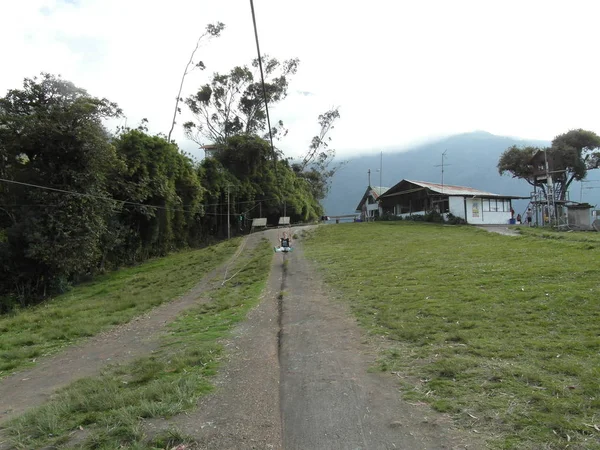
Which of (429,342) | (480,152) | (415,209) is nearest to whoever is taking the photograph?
(429,342)

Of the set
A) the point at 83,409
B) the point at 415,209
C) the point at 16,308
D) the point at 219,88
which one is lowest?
the point at 16,308

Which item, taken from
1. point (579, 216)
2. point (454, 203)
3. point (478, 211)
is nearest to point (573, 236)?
point (579, 216)

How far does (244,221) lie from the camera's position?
4509 centimetres

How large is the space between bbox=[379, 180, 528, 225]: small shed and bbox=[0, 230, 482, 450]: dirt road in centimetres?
3772

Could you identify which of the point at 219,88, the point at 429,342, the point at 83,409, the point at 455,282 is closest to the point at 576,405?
the point at 429,342

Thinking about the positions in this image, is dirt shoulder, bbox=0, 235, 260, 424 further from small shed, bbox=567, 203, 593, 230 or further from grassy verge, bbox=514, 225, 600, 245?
small shed, bbox=567, 203, 593, 230

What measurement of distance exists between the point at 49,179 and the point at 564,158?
51.4 metres

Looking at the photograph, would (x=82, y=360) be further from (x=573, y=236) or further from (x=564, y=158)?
(x=564, y=158)

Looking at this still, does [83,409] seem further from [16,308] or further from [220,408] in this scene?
[16,308]

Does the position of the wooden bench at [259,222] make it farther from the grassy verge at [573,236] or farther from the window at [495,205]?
the window at [495,205]

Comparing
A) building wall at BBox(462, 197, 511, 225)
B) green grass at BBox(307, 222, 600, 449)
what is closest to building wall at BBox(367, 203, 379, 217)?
building wall at BBox(462, 197, 511, 225)

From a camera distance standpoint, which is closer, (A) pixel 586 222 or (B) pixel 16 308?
(B) pixel 16 308

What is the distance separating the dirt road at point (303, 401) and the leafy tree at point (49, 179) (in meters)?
13.9

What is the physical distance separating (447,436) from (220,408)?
266 cm
